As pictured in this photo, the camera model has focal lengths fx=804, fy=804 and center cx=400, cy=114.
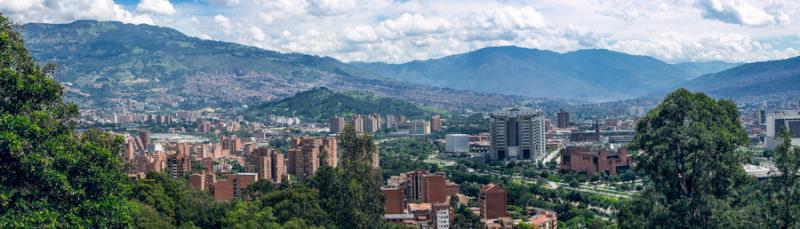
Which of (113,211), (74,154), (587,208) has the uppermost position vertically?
(74,154)

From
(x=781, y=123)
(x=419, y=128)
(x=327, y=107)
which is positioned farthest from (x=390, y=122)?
(x=781, y=123)

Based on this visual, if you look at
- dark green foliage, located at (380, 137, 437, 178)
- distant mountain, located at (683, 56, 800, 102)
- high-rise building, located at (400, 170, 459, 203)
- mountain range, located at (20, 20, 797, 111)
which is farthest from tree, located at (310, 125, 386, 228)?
distant mountain, located at (683, 56, 800, 102)

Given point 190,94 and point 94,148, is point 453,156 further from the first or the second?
point 190,94

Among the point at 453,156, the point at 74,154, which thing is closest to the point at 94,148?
the point at 74,154

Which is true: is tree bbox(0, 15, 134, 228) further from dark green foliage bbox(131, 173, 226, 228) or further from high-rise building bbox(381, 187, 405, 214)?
high-rise building bbox(381, 187, 405, 214)

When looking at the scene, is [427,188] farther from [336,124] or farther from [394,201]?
[336,124]

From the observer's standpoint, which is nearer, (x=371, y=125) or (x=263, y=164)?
Answer: (x=263, y=164)
